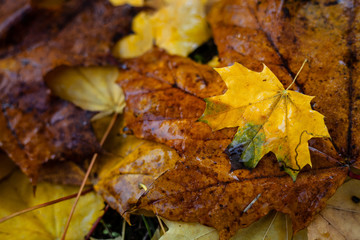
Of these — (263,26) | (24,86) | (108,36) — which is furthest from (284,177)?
(24,86)

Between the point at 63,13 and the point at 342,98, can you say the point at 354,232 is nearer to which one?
the point at 342,98

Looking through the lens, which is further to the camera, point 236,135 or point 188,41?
point 188,41

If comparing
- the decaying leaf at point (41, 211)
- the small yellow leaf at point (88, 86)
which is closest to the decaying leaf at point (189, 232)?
the decaying leaf at point (41, 211)

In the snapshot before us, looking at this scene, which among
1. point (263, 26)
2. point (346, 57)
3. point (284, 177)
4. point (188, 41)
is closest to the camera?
point (284, 177)

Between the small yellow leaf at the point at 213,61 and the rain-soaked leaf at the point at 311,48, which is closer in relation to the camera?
the rain-soaked leaf at the point at 311,48

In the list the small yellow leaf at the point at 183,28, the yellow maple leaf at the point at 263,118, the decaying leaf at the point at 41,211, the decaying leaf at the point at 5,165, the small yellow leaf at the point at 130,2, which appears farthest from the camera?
the small yellow leaf at the point at 130,2

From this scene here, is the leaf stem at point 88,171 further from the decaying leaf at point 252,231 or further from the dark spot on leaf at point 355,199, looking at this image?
the dark spot on leaf at point 355,199

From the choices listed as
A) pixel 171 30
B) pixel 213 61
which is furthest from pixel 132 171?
pixel 171 30
